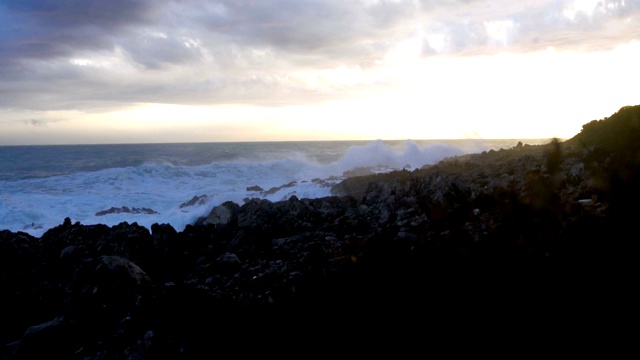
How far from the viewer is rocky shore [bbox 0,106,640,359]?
5.16m

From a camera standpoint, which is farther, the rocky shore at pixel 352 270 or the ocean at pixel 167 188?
the ocean at pixel 167 188

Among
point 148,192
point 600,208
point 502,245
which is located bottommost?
point 148,192

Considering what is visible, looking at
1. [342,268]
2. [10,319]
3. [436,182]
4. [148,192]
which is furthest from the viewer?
[148,192]

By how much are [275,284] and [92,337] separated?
2629 millimetres

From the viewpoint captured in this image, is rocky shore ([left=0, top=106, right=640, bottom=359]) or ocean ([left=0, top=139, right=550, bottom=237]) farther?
ocean ([left=0, top=139, right=550, bottom=237])

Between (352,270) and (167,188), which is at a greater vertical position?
(352,270)

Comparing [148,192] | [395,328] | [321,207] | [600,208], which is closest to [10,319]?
[395,328]

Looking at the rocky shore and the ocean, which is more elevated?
the rocky shore

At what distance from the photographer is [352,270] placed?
6461mm

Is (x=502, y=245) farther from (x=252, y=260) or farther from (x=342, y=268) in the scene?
(x=252, y=260)

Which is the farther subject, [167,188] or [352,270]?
[167,188]

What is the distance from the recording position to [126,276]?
7.63 m

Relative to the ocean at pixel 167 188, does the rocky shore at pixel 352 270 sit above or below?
above

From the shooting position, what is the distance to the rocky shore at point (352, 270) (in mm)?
5156
